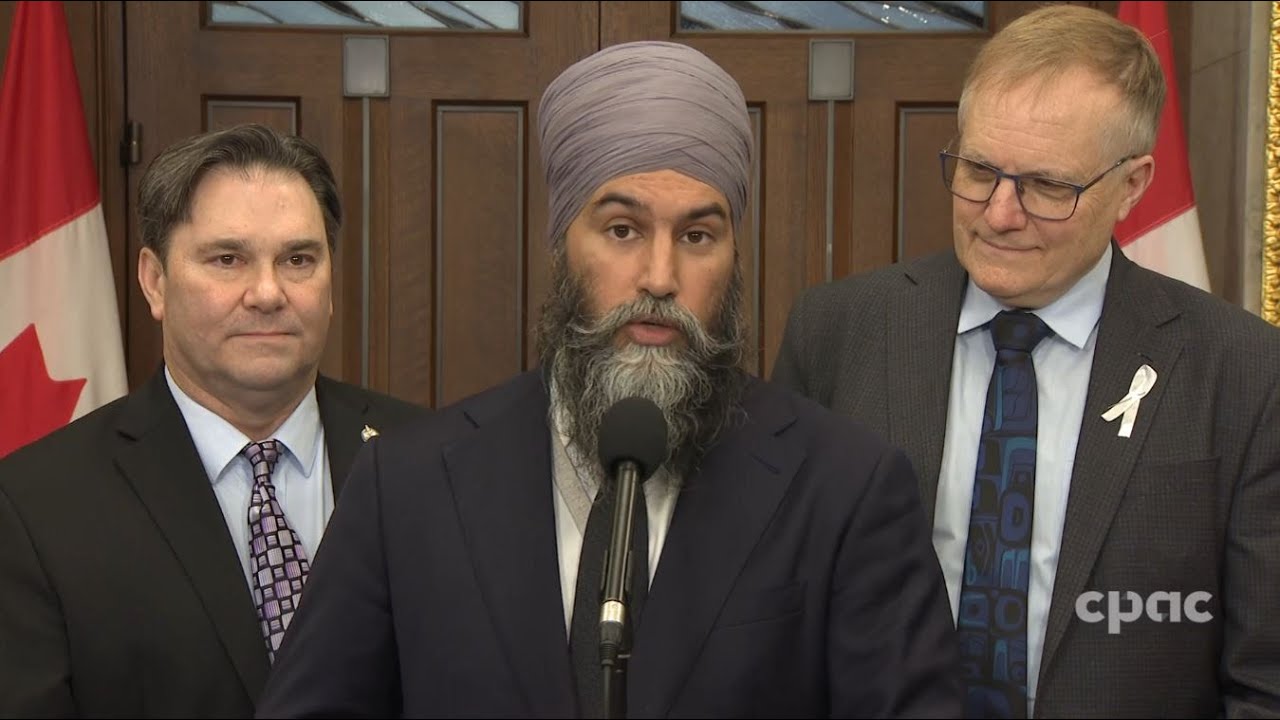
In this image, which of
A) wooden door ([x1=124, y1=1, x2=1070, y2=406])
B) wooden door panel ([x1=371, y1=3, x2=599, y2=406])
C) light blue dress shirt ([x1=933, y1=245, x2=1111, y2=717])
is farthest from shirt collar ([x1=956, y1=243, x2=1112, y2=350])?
wooden door panel ([x1=371, y1=3, x2=599, y2=406])

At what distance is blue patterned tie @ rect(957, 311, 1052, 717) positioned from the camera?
219 centimetres

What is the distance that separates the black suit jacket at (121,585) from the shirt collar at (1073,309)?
1209 millimetres

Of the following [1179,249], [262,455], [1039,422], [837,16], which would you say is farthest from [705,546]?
[837,16]

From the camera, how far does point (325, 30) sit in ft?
13.6

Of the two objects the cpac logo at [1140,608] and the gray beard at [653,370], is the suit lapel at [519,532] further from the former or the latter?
the cpac logo at [1140,608]

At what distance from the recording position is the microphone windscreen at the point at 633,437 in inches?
62.0

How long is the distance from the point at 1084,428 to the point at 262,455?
1.28 meters

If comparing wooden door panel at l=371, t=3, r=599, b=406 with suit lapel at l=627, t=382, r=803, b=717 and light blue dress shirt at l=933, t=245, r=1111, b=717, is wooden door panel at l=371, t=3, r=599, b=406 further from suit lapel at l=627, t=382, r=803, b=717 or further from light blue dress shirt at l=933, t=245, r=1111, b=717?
suit lapel at l=627, t=382, r=803, b=717

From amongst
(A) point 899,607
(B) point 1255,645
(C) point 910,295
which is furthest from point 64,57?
(B) point 1255,645

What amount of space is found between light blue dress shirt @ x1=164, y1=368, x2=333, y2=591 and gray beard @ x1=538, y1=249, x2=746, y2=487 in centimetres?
61

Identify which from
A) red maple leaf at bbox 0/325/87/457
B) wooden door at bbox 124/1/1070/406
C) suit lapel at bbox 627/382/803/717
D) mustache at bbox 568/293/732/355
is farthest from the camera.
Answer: wooden door at bbox 124/1/1070/406

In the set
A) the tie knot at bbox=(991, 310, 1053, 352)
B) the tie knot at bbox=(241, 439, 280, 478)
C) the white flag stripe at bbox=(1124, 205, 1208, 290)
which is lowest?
the tie knot at bbox=(241, 439, 280, 478)

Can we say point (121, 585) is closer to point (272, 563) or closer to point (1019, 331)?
point (272, 563)

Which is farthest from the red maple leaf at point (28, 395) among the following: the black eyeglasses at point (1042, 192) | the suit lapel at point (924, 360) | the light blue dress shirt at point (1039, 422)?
the black eyeglasses at point (1042, 192)
